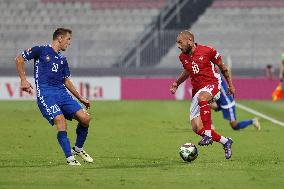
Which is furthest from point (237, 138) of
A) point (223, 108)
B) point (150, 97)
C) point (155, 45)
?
point (155, 45)

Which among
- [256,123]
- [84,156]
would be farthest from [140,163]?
[256,123]

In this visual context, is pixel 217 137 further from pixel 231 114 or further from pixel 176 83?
pixel 231 114

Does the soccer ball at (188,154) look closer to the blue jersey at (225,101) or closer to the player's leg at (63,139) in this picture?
the player's leg at (63,139)

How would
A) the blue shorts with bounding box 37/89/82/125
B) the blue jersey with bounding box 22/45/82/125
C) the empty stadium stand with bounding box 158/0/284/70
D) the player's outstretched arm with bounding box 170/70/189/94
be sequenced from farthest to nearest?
the empty stadium stand with bounding box 158/0/284/70 → the player's outstretched arm with bounding box 170/70/189/94 → the blue jersey with bounding box 22/45/82/125 → the blue shorts with bounding box 37/89/82/125

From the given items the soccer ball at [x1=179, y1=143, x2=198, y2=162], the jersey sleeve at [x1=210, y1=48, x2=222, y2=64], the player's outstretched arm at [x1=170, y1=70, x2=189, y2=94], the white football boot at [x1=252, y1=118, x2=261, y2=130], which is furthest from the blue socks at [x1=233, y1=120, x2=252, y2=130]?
the soccer ball at [x1=179, y1=143, x2=198, y2=162]

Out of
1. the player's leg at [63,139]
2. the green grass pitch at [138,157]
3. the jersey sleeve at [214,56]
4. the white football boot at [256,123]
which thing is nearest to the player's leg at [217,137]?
the green grass pitch at [138,157]

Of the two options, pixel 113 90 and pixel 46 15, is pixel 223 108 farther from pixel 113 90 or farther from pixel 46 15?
pixel 46 15

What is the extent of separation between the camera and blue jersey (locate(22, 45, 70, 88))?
12.6 metres

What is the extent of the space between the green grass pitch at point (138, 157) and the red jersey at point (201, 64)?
1.15m

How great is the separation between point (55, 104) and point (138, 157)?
1.87 meters

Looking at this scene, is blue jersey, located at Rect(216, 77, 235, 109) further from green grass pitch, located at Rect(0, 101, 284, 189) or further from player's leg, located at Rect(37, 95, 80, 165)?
player's leg, located at Rect(37, 95, 80, 165)

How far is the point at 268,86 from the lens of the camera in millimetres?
36406

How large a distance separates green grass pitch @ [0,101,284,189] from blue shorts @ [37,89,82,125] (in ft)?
2.27

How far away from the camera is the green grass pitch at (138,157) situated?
401 inches
